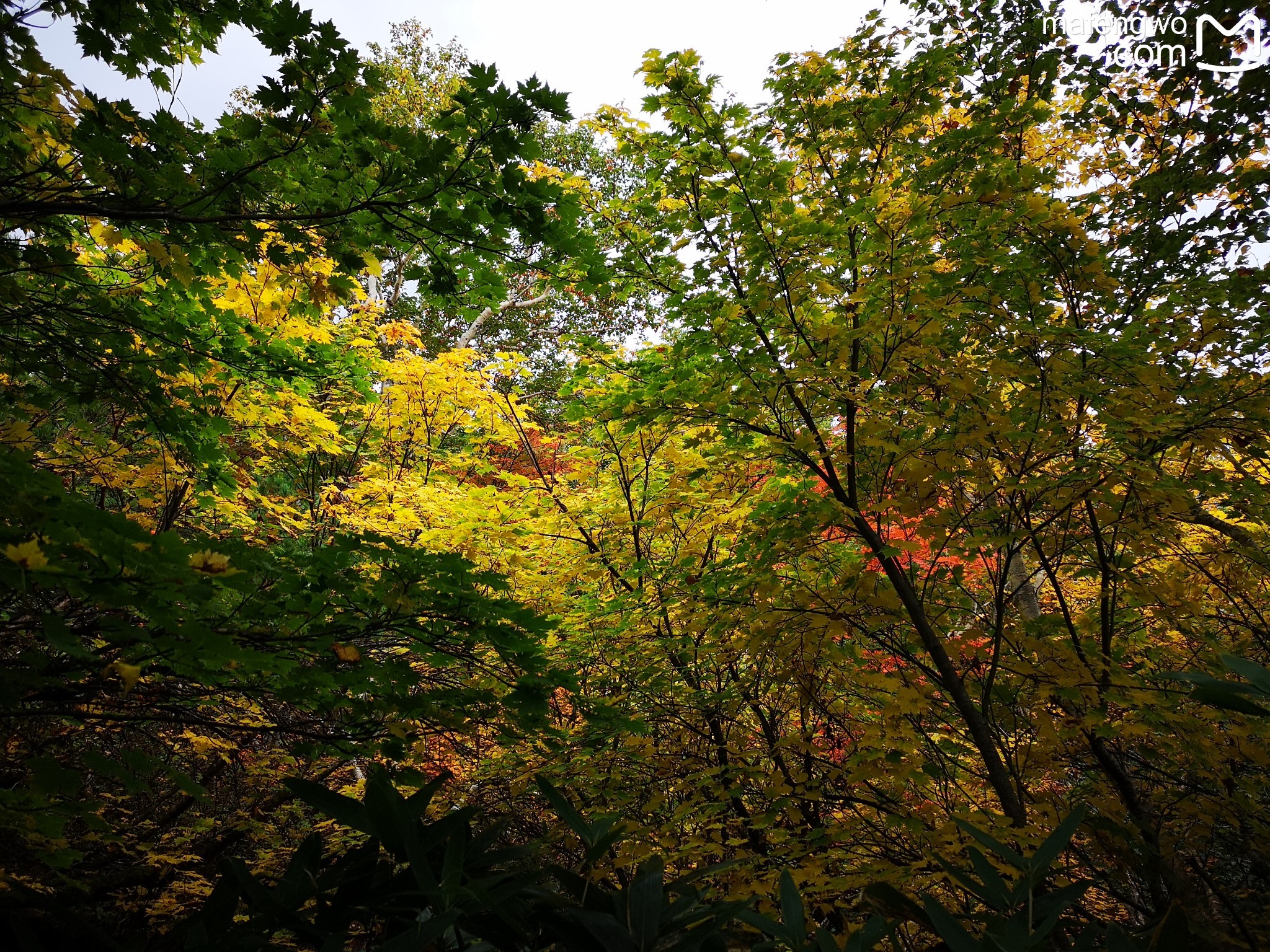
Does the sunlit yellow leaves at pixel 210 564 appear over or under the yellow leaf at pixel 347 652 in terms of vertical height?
over

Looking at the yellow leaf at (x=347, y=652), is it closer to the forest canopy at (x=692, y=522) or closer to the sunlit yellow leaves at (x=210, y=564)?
the forest canopy at (x=692, y=522)

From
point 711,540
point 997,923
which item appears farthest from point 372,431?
point 997,923

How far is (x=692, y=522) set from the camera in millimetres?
4629

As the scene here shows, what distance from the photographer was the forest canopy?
1.29 meters

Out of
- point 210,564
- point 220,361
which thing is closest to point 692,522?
point 220,361

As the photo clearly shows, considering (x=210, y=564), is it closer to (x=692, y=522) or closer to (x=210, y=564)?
(x=210, y=564)

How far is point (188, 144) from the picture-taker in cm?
213

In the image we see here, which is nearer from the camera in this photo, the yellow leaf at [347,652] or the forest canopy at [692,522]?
the forest canopy at [692,522]

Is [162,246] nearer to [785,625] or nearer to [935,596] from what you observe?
[785,625]

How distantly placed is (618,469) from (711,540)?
87 cm

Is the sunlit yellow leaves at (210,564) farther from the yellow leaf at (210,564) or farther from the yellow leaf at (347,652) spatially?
the yellow leaf at (347,652)

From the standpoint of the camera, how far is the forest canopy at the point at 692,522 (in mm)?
1286

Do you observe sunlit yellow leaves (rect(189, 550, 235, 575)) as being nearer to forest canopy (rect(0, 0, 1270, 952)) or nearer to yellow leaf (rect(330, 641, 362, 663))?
forest canopy (rect(0, 0, 1270, 952))

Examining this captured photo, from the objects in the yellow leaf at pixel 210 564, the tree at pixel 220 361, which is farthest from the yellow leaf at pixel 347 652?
the yellow leaf at pixel 210 564
